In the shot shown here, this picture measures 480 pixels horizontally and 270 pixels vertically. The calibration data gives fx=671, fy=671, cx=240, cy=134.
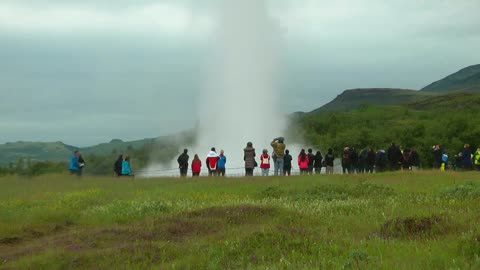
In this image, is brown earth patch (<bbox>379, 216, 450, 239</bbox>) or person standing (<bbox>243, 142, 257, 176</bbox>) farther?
person standing (<bbox>243, 142, 257, 176</bbox>)

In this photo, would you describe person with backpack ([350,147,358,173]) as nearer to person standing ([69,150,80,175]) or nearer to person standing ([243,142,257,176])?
person standing ([243,142,257,176])

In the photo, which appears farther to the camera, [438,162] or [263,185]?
[438,162]

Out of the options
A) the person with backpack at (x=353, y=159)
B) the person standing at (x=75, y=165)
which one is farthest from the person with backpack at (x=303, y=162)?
the person standing at (x=75, y=165)

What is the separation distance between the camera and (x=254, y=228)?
41.1ft

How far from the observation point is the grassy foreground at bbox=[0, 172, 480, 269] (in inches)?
381

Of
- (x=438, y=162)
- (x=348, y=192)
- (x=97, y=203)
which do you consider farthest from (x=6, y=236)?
(x=438, y=162)

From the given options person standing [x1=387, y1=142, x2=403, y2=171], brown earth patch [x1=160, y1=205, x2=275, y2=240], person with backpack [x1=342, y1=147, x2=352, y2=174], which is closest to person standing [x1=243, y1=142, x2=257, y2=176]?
person with backpack [x1=342, y1=147, x2=352, y2=174]

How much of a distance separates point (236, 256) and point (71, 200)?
509 inches

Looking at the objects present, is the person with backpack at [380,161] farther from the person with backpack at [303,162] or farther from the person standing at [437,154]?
the person with backpack at [303,162]

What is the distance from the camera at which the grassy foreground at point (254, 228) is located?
9.69m

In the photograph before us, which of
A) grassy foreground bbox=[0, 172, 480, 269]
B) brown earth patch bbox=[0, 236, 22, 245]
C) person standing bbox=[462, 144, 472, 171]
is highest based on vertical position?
person standing bbox=[462, 144, 472, 171]

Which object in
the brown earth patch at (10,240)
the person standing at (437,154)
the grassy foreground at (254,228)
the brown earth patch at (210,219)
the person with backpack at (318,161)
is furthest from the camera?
the person standing at (437,154)

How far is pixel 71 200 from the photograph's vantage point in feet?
72.1

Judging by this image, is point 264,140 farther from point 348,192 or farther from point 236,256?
point 236,256
